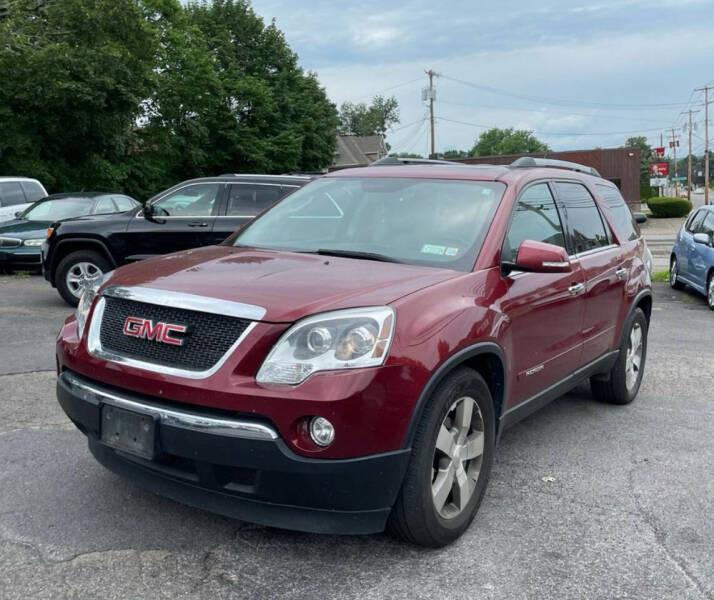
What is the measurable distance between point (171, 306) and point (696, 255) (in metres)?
10.5

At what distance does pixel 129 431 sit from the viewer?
3.04m

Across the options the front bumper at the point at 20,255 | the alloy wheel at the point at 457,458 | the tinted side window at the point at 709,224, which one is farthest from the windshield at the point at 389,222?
the front bumper at the point at 20,255

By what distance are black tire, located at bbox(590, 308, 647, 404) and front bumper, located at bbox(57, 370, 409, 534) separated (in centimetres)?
301

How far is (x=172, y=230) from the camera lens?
9.61 m

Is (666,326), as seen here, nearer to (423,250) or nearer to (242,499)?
(423,250)

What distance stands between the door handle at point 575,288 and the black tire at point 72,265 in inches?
272

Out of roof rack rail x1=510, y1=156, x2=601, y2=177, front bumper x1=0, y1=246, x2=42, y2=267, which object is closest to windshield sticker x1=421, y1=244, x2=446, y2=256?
roof rack rail x1=510, y1=156, x2=601, y2=177

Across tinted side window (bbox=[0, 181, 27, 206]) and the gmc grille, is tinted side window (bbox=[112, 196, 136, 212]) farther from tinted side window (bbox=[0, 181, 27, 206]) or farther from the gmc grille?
the gmc grille

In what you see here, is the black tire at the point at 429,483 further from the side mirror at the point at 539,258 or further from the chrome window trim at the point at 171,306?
the chrome window trim at the point at 171,306

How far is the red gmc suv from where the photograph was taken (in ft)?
9.22

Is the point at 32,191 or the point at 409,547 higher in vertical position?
the point at 32,191

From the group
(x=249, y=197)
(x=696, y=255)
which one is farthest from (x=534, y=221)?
(x=696, y=255)

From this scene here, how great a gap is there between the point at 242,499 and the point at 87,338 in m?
1.08

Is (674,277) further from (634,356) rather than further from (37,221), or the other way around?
(37,221)
